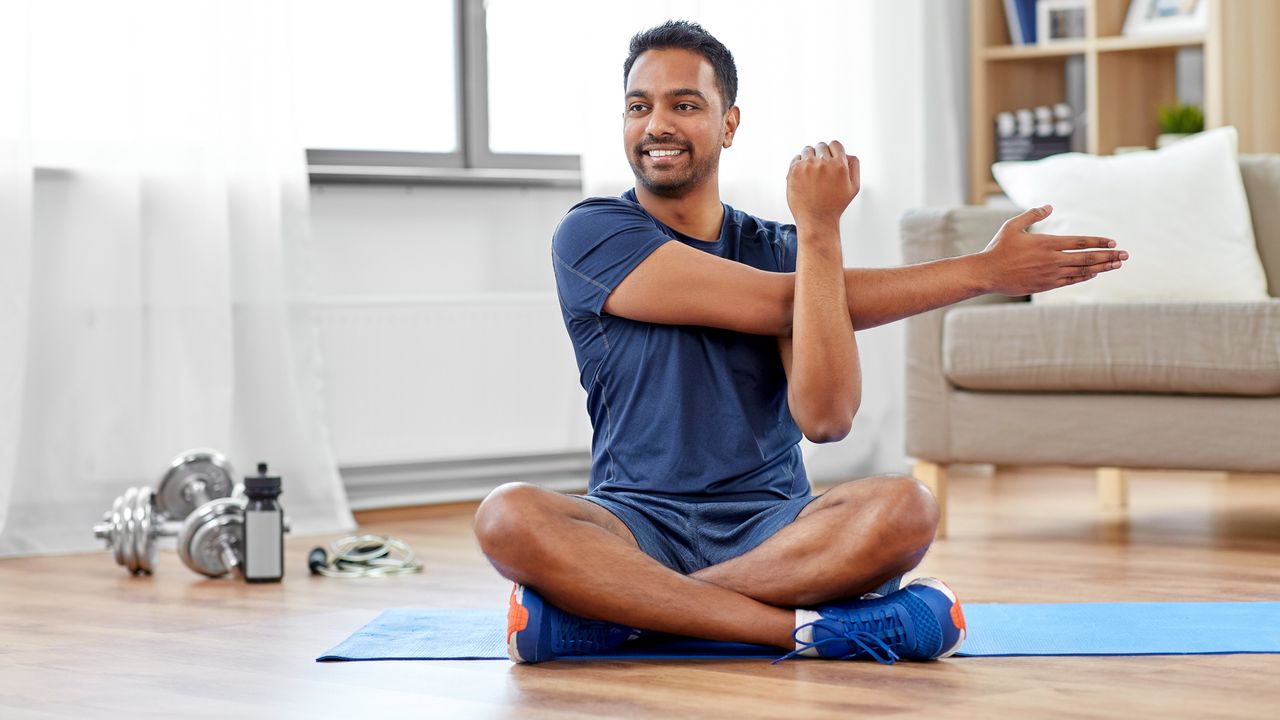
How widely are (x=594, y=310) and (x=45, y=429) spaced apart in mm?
1782

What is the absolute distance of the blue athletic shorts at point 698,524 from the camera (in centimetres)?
209

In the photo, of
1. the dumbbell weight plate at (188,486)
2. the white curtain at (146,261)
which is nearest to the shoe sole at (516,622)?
the dumbbell weight plate at (188,486)

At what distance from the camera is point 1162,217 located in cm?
361

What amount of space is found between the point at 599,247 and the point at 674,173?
138mm

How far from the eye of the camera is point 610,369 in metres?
2.16

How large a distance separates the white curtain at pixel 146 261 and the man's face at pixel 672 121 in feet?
5.57

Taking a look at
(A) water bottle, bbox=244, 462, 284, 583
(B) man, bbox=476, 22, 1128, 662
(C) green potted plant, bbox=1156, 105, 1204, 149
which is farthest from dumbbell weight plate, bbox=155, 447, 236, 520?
(C) green potted plant, bbox=1156, 105, 1204, 149

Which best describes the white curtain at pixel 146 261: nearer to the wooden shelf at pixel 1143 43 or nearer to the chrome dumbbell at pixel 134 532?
the chrome dumbbell at pixel 134 532

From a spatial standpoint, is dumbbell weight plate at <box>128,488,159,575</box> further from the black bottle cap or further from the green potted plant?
the green potted plant

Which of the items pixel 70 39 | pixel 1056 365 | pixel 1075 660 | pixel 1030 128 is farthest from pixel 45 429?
pixel 1030 128

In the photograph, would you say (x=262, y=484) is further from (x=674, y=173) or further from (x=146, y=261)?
(x=674, y=173)

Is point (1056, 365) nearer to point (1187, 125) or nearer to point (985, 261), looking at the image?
point (985, 261)

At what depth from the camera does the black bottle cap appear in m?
2.95

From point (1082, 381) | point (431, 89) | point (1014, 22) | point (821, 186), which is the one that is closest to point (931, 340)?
point (1082, 381)
